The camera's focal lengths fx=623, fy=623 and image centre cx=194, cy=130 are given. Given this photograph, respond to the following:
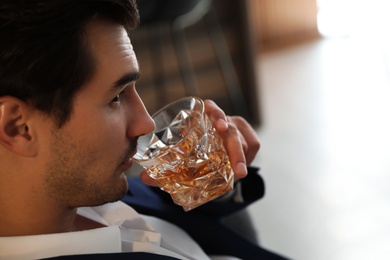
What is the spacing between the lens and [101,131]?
1029mm

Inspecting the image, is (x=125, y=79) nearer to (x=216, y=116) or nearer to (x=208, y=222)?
(x=216, y=116)

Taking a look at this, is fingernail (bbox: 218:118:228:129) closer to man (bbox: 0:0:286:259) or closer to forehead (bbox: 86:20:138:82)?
man (bbox: 0:0:286:259)

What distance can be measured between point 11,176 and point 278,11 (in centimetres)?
379

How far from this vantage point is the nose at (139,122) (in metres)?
1.06

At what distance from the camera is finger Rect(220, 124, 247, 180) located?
1140 millimetres

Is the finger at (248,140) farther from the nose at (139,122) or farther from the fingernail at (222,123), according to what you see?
the nose at (139,122)

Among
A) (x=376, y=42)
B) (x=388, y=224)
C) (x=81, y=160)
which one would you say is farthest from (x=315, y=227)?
(x=376, y=42)

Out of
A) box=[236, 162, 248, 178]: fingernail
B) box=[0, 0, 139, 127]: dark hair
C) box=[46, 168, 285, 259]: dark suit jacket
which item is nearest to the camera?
box=[0, 0, 139, 127]: dark hair

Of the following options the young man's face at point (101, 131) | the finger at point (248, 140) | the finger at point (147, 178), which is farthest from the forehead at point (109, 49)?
the finger at point (248, 140)

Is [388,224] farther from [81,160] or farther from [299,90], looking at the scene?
[299,90]

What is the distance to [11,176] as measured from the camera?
1.02 m

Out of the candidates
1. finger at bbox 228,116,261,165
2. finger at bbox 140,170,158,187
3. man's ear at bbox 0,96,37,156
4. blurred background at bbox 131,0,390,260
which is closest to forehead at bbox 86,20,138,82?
man's ear at bbox 0,96,37,156

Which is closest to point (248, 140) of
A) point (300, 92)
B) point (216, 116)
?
point (216, 116)

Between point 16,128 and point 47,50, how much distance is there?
141 millimetres
